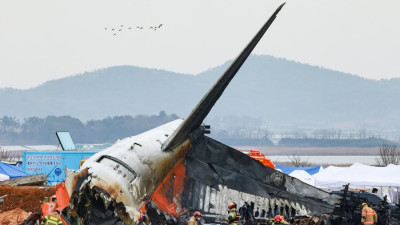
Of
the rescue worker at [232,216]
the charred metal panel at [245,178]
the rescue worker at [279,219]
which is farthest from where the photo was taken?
the charred metal panel at [245,178]

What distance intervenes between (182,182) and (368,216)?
271 inches

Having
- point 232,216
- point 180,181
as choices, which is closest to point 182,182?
point 180,181

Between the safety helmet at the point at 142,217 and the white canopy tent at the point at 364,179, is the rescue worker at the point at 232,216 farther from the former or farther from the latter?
the white canopy tent at the point at 364,179

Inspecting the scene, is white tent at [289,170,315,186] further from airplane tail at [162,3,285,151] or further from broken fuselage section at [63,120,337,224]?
airplane tail at [162,3,285,151]

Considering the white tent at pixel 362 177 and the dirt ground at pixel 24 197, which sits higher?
the white tent at pixel 362 177

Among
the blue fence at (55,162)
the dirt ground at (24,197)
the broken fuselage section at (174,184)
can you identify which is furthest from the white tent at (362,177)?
the dirt ground at (24,197)

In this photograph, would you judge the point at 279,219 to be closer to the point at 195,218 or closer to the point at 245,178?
the point at 245,178

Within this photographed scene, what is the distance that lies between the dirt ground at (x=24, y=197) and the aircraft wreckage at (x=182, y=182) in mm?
8365

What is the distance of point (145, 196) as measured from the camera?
18344 mm

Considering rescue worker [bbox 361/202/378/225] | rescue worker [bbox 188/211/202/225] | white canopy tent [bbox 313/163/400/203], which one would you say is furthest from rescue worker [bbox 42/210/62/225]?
white canopy tent [bbox 313/163/400/203]

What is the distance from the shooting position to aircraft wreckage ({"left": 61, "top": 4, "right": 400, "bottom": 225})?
55.1 ft

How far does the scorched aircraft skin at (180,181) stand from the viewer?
55.1 ft

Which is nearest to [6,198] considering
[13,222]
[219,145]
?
[13,222]

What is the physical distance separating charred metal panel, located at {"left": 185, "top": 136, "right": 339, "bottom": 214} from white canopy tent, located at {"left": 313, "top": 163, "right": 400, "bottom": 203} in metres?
16.0
